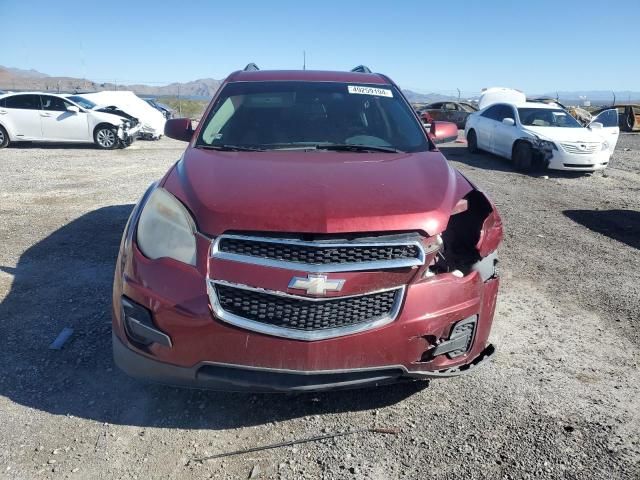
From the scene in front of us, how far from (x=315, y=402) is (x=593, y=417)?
60.0 inches

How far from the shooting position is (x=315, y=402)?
291cm

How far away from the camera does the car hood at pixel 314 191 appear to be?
95.5 inches

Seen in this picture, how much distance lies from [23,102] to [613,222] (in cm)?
1499

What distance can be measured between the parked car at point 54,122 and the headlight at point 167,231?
44.0 feet

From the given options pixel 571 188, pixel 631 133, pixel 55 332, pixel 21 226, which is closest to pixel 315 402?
pixel 55 332

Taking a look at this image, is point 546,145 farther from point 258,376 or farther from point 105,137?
point 105,137

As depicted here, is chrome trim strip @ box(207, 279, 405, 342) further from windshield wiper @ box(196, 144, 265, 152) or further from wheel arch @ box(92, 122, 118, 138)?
wheel arch @ box(92, 122, 118, 138)

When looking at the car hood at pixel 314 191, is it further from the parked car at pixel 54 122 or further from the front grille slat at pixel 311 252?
the parked car at pixel 54 122

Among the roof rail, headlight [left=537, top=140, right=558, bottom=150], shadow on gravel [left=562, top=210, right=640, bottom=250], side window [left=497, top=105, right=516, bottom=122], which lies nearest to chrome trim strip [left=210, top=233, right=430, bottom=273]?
the roof rail

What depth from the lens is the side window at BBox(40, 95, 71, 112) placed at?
14805 mm

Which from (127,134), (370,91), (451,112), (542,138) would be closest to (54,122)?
(127,134)

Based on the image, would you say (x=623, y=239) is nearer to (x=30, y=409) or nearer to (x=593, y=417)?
(x=593, y=417)

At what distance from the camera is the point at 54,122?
1473 cm

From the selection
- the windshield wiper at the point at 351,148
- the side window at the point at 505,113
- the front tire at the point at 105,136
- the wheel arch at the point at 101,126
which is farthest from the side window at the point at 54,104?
the windshield wiper at the point at 351,148
